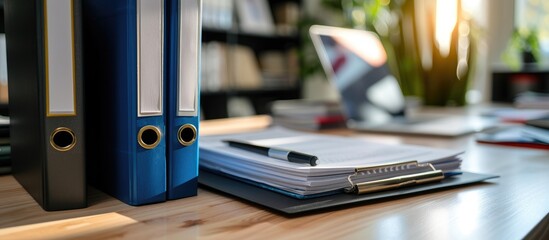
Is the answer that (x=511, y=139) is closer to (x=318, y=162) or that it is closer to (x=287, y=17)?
(x=318, y=162)

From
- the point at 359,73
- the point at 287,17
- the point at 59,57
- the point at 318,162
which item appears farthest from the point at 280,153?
the point at 287,17

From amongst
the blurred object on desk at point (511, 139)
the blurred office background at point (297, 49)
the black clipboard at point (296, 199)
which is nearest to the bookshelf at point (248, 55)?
the blurred office background at point (297, 49)

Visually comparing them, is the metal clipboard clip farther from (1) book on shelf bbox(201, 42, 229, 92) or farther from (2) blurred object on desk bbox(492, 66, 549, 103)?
(1) book on shelf bbox(201, 42, 229, 92)

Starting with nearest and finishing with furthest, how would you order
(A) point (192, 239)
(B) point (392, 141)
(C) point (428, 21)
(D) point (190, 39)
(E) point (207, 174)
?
(A) point (192, 239) < (D) point (190, 39) < (E) point (207, 174) < (B) point (392, 141) < (C) point (428, 21)

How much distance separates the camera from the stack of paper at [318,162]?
1.67 ft

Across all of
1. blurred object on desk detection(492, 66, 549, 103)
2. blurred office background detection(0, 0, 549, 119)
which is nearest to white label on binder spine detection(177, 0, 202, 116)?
blurred office background detection(0, 0, 549, 119)

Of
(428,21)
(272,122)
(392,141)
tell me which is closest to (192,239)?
(392,141)

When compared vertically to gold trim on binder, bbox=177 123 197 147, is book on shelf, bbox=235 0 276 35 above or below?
above

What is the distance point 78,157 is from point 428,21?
204 centimetres

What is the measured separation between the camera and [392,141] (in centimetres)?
100

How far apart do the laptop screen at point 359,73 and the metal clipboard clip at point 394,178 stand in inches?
26.3

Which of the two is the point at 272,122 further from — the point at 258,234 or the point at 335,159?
the point at 258,234

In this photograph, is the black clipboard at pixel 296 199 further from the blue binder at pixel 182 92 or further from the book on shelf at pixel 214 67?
the book on shelf at pixel 214 67

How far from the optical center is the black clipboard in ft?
1.57
